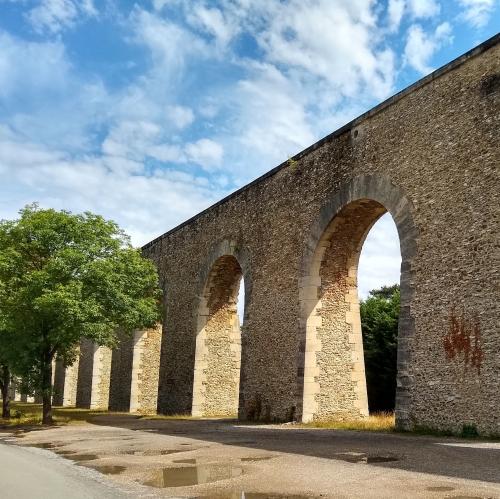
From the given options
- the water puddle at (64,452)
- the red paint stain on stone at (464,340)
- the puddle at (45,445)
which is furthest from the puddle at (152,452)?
the red paint stain on stone at (464,340)

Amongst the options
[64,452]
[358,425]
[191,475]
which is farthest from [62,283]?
[191,475]

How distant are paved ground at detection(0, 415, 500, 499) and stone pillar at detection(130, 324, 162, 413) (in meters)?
12.9

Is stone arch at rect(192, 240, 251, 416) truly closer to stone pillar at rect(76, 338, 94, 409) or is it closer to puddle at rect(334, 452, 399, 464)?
puddle at rect(334, 452, 399, 464)

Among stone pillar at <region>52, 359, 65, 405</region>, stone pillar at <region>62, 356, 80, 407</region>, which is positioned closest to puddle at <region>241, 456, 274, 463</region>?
stone pillar at <region>62, 356, 80, 407</region>

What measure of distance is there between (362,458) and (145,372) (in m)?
18.3

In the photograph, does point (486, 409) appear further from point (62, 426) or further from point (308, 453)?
point (62, 426)

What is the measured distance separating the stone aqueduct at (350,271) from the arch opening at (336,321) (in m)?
0.03

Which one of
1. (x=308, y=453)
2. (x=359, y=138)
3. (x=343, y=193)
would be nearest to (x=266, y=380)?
(x=343, y=193)

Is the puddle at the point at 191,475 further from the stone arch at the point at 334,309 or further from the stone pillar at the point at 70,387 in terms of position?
the stone pillar at the point at 70,387

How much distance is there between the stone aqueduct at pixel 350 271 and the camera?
408 inches

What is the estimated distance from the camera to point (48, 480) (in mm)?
6770

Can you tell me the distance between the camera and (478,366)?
9.96 m

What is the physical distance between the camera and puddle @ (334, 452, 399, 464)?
285 inches

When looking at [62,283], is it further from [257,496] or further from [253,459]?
[257,496]
